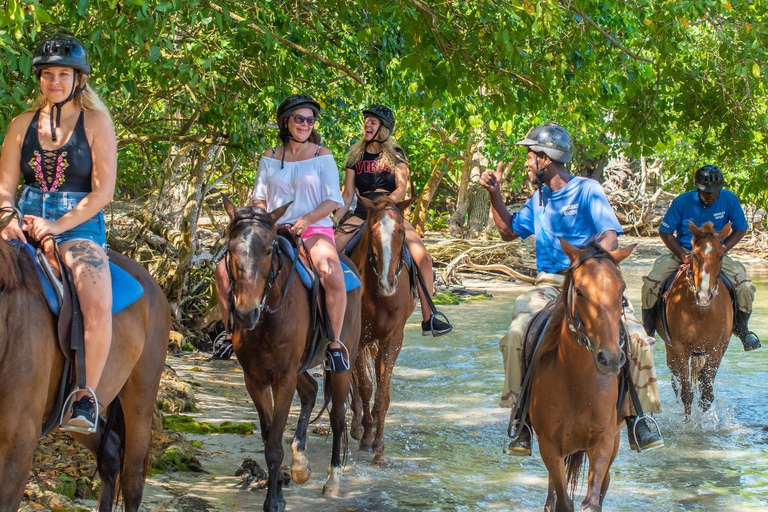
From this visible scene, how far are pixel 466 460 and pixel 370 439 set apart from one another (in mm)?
967

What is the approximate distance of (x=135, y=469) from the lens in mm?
5676

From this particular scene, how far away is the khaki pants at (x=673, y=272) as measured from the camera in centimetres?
970

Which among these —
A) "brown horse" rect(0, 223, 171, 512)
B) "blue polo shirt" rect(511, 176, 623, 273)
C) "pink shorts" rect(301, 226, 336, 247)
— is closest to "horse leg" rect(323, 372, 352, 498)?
"pink shorts" rect(301, 226, 336, 247)

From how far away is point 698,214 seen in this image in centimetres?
992

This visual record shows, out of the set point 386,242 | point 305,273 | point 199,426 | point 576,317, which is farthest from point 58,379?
point 199,426

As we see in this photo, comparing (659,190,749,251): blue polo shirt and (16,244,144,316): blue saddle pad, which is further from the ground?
(659,190,749,251): blue polo shirt

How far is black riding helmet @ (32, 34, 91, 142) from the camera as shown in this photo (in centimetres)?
493

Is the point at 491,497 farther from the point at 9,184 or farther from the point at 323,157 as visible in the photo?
the point at 9,184

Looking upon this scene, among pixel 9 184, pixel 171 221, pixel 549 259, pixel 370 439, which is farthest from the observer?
pixel 171 221

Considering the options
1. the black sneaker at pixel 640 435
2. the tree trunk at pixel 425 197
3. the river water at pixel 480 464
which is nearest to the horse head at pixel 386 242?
the river water at pixel 480 464

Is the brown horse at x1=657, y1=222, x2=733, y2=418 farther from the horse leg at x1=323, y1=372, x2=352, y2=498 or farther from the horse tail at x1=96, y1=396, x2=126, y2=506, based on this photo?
the horse tail at x1=96, y1=396, x2=126, y2=506

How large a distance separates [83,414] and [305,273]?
8.10 feet

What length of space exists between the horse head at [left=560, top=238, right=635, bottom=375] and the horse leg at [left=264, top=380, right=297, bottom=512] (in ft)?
7.39

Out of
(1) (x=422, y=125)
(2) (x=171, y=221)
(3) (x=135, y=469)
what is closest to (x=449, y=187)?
(1) (x=422, y=125)
